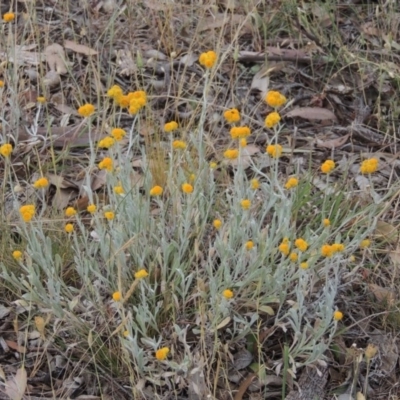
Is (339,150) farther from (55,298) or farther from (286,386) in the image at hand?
(55,298)

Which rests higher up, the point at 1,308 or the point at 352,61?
the point at 352,61

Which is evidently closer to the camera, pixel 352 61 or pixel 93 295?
pixel 93 295

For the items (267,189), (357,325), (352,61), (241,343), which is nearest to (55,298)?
(241,343)

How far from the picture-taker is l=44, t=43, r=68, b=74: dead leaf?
292 cm

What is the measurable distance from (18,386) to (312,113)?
5.13 ft

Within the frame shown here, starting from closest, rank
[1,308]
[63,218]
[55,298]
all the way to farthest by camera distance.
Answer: [55,298] < [1,308] < [63,218]

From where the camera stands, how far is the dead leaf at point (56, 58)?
292cm

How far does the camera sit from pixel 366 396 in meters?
1.91

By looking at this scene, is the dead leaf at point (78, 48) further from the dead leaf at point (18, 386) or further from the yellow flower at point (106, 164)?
the dead leaf at point (18, 386)

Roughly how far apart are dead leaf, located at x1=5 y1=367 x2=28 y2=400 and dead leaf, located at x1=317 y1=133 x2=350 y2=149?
139 cm

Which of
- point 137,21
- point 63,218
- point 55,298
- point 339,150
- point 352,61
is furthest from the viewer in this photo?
point 137,21

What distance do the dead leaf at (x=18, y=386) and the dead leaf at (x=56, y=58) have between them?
1.43 m

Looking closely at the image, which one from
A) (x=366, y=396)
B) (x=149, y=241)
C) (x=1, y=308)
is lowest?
(x=366, y=396)

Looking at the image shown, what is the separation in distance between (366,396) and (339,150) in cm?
104
